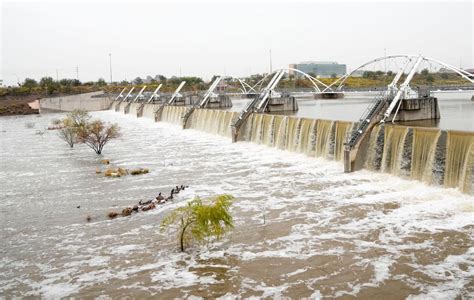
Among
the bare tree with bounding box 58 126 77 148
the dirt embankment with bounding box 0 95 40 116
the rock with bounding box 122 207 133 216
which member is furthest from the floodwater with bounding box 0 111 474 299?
the dirt embankment with bounding box 0 95 40 116

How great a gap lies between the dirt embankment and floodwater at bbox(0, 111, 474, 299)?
87.9 meters

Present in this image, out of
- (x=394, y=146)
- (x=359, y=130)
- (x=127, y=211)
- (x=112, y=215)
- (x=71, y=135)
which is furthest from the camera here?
(x=71, y=135)

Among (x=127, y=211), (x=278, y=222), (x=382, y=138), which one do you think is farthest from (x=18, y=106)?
(x=278, y=222)

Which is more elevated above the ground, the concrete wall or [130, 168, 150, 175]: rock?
the concrete wall

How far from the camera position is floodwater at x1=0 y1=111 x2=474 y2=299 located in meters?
11.8

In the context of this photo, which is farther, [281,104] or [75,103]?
[75,103]

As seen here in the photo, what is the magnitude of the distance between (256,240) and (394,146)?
11086mm

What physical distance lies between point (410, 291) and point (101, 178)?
19.8 meters

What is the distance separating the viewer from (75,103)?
109875mm

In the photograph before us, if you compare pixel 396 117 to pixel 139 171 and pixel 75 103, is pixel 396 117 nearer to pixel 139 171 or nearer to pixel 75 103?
pixel 139 171

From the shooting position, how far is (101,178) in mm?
26516

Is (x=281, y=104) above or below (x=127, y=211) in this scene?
above

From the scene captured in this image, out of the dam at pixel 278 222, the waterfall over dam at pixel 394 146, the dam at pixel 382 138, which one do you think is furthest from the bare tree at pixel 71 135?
the waterfall over dam at pixel 394 146

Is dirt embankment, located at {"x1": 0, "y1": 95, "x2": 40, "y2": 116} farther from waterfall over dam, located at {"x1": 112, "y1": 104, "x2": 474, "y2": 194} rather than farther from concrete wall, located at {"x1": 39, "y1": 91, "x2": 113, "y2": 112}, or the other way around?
waterfall over dam, located at {"x1": 112, "y1": 104, "x2": 474, "y2": 194}
